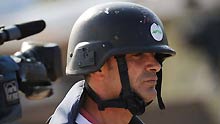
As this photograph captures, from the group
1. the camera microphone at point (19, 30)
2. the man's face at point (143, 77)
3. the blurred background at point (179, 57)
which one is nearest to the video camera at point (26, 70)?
the camera microphone at point (19, 30)

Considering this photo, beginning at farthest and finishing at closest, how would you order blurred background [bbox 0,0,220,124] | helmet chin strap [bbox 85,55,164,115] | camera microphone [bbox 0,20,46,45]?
blurred background [bbox 0,0,220,124]
camera microphone [bbox 0,20,46,45]
helmet chin strap [bbox 85,55,164,115]

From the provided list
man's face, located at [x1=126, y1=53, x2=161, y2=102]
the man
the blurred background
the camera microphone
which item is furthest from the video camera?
the blurred background

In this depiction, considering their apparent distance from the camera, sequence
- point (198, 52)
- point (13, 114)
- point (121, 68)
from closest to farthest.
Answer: point (121, 68) → point (13, 114) → point (198, 52)

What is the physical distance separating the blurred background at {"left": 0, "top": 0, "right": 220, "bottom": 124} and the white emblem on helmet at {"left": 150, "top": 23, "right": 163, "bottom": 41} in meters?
6.39

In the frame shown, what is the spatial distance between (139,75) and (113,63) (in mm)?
128

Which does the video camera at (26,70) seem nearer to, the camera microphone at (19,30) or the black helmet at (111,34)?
the camera microphone at (19,30)

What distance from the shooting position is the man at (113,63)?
10.9ft

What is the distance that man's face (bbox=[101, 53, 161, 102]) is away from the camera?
3334mm

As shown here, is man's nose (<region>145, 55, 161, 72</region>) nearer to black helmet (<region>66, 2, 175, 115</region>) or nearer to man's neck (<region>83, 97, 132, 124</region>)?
black helmet (<region>66, 2, 175, 115</region>)

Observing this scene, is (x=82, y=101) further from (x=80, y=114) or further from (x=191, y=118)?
(x=191, y=118)

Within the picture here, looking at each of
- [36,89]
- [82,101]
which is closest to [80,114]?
[82,101]

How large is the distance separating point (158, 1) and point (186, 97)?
16.6ft

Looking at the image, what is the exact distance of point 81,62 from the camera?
343cm

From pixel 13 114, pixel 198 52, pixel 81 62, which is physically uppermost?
pixel 81 62
